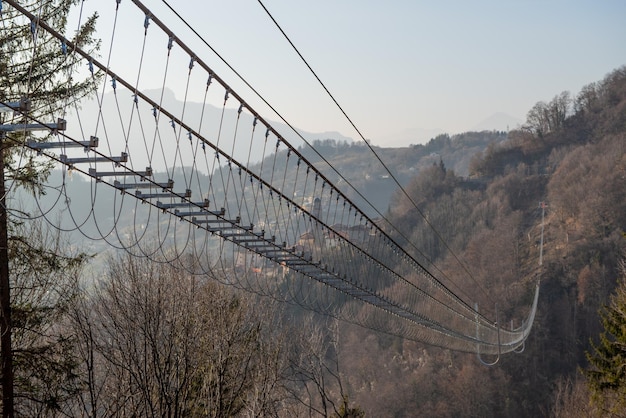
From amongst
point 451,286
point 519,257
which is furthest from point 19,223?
point 519,257

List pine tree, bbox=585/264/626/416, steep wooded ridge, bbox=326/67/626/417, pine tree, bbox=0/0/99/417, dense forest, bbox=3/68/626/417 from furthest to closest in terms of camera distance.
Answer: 1. steep wooded ridge, bbox=326/67/626/417
2. pine tree, bbox=585/264/626/416
3. dense forest, bbox=3/68/626/417
4. pine tree, bbox=0/0/99/417

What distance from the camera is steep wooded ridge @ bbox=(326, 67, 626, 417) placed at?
59.2 metres

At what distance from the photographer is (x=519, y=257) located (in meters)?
76.7

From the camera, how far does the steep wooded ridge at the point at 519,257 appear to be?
194ft

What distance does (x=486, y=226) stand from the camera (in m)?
88.8

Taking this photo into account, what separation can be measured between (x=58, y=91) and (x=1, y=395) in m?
3.97

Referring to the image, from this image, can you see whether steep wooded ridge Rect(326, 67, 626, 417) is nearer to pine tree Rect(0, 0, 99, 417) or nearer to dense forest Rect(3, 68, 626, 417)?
dense forest Rect(3, 68, 626, 417)

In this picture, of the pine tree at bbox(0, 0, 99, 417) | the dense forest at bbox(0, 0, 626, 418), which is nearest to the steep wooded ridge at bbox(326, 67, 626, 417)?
the dense forest at bbox(0, 0, 626, 418)

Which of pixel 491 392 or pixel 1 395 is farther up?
pixel 1 395

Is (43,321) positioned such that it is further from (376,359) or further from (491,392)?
(376,359)

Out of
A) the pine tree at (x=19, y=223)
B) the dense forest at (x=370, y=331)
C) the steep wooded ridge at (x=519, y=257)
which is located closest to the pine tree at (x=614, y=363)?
the dense forest at (x=370, y=331)

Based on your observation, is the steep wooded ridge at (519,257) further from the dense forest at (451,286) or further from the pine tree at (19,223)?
the pine tree at (19,223)

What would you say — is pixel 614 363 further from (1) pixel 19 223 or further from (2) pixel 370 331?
(2) pixel 370 331

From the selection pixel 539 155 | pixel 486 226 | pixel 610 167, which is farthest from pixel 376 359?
pixel 539 155
